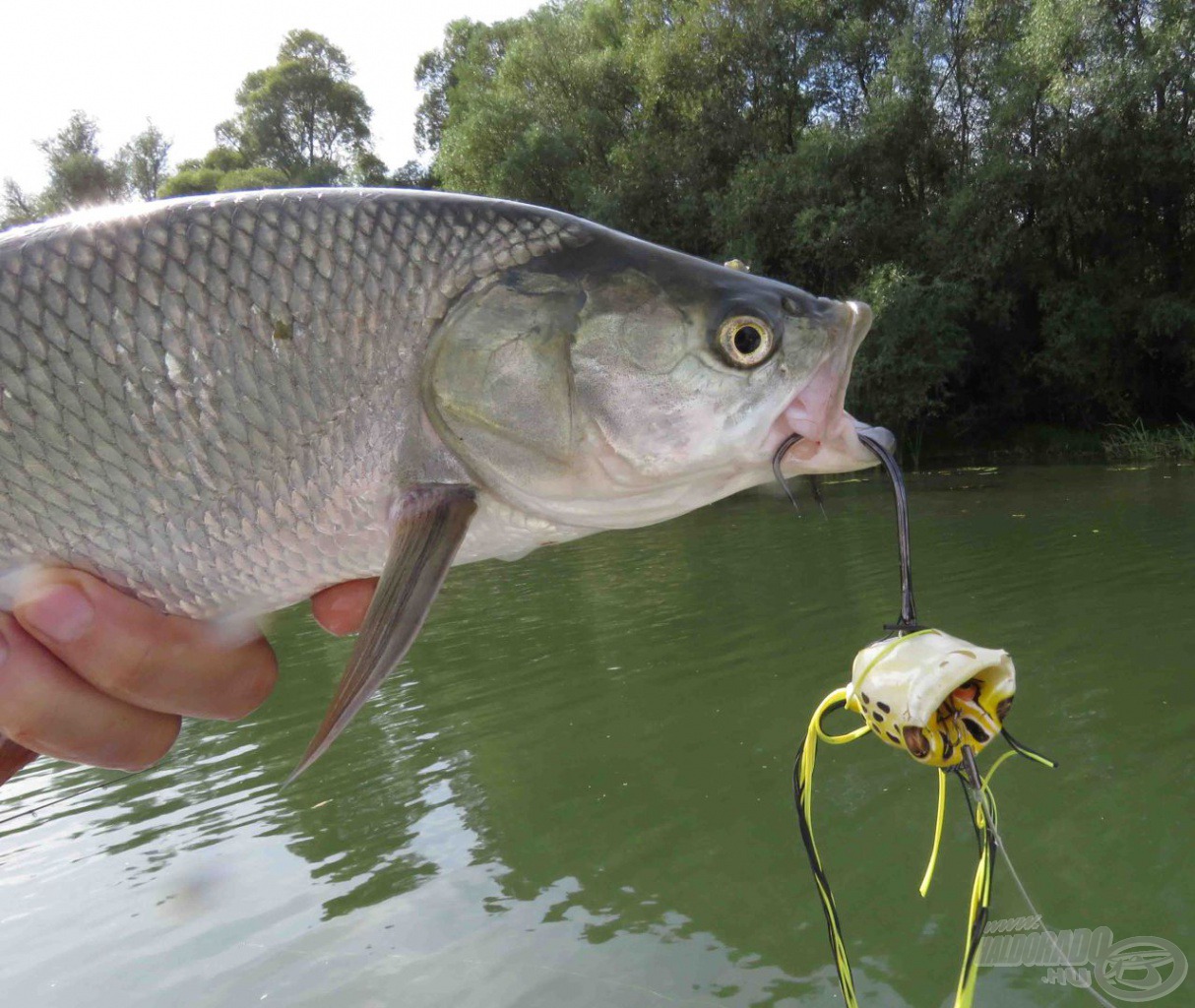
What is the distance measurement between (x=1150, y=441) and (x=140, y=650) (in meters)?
23.8

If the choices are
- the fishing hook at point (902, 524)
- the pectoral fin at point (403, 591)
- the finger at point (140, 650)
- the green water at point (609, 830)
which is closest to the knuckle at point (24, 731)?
the finger at point (140, 650)

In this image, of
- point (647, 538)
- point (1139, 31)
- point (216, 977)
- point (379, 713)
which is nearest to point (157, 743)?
point (216, 977)

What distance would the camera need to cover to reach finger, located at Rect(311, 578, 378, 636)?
6.86 ft

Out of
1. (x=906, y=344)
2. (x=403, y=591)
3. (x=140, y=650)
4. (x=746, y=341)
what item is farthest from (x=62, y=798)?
(x=906, y=344)

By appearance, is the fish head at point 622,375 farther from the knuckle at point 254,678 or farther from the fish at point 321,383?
the knuckle at point 254,678

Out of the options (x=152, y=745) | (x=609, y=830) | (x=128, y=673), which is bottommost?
(x=609, y=830)

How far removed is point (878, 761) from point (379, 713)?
4111 mm

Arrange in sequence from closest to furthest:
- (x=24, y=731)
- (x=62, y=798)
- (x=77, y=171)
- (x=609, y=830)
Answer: (x=24, y=731), (x=609, y=830), (x=62, y=798), (x=77, y=171)

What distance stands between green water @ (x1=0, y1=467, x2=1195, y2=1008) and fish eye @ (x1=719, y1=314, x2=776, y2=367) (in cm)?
356

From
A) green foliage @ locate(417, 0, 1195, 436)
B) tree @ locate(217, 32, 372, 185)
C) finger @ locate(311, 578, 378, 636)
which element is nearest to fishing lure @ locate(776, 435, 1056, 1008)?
finger @ locate(311, 578, 378, 636)

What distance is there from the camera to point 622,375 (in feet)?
5.75

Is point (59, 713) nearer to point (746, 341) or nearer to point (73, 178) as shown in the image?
point (746, 341)

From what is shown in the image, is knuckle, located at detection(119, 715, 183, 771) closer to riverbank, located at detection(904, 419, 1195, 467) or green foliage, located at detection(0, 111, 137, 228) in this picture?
riverbank, located at detection(904, 419, 1195, 467)

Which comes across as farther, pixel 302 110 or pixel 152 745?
pixel 302 110
